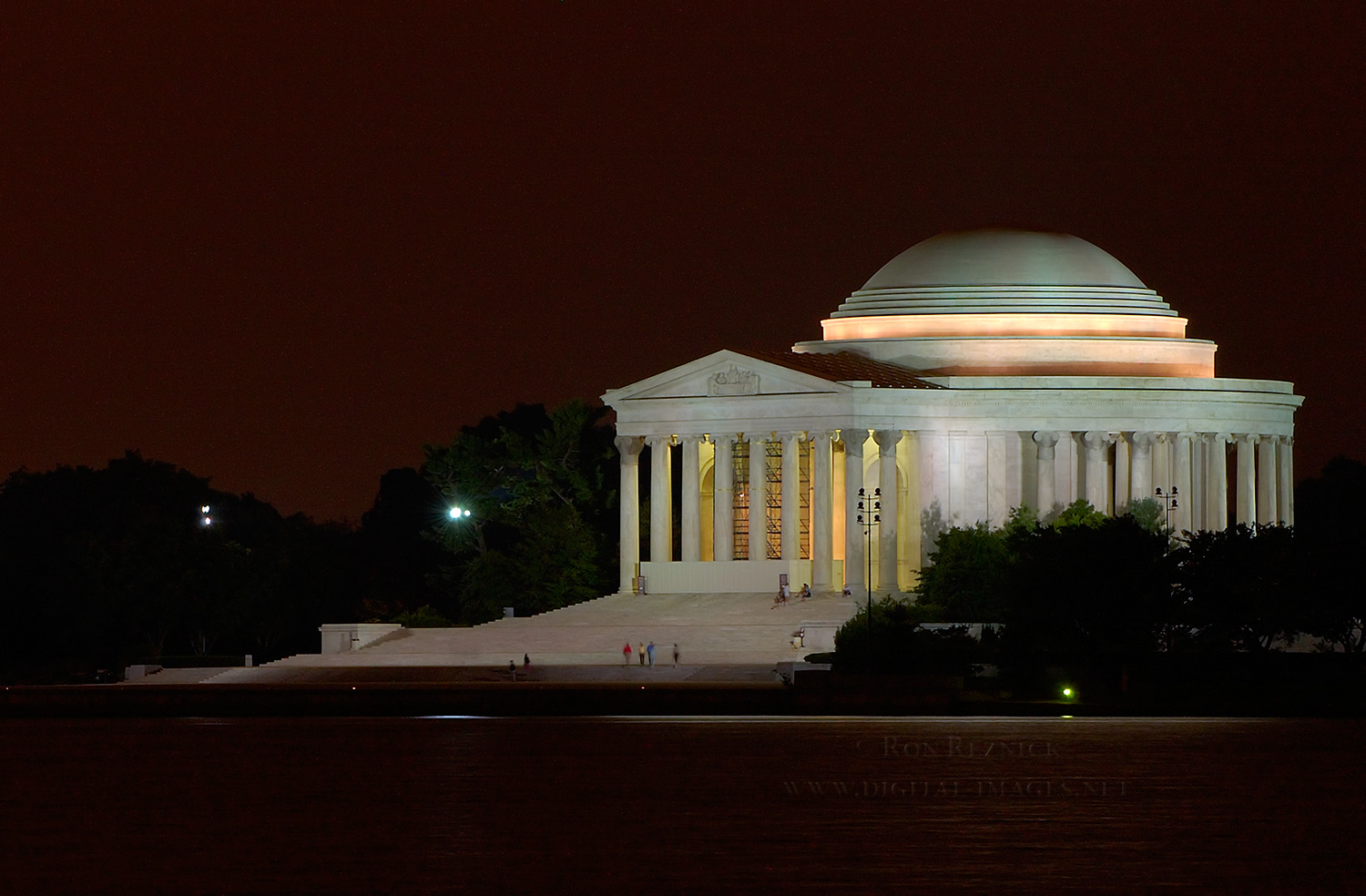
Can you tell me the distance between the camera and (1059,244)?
466 ft

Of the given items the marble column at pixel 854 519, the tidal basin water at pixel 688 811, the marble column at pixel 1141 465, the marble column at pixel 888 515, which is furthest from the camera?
the marble column at pixel 1141 465

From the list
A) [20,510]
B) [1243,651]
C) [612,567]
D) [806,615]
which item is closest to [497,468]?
[612,567]

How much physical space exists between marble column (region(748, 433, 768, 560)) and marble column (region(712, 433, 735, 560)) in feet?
3.19

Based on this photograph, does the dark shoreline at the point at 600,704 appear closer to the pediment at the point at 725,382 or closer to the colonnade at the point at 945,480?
the pediment at the point at 725,382

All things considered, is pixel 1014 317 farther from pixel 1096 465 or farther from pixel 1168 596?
pixel 1168 596

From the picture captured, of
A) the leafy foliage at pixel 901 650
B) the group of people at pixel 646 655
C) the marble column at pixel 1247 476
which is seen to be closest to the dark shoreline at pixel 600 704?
the leafy foliage at pixel 901 650

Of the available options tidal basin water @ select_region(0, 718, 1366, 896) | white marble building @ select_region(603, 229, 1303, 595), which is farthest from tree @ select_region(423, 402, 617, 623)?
tidal basin water @ select_region(0, 718, 1366, 896)

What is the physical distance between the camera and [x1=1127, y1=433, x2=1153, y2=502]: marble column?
435 feet

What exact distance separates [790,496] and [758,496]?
10.9 feet

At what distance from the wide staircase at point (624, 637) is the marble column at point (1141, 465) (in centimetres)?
1696

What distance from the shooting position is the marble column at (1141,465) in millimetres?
132625

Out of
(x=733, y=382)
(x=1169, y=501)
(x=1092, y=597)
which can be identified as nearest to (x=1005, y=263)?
(x=1169, y=501)

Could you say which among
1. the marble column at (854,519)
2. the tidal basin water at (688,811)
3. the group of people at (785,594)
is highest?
the marble column at (854,519)

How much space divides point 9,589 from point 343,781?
9028 centimetres
